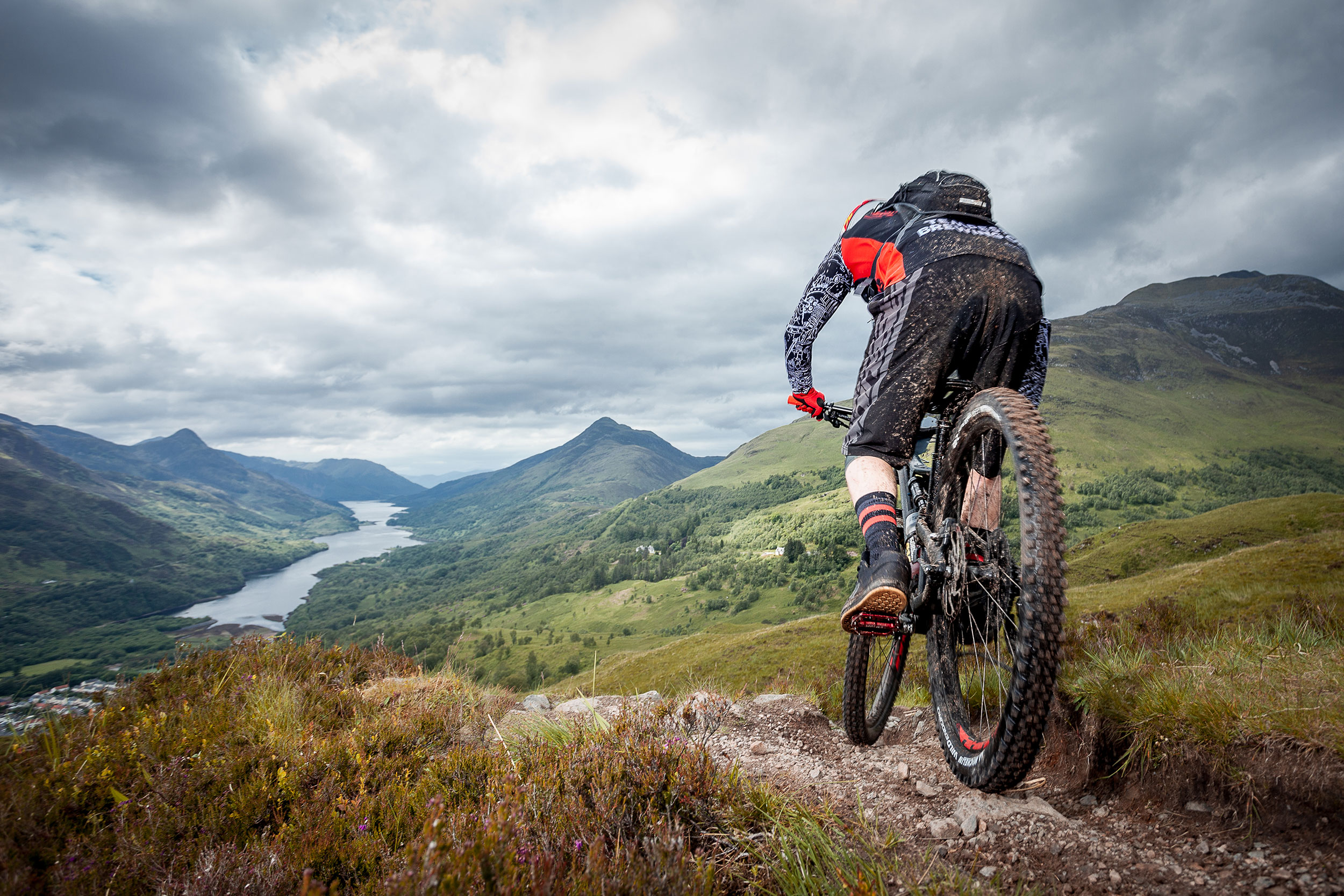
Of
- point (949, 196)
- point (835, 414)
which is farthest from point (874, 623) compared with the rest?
point (949, 196)

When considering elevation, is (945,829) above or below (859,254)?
below

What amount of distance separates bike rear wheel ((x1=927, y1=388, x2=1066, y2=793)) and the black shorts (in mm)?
311

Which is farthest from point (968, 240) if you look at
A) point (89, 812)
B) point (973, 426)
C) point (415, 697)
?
point (415, 697)

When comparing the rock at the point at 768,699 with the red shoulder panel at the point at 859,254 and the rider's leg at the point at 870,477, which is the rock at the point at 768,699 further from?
the red shoulder panel at the point at 859,254

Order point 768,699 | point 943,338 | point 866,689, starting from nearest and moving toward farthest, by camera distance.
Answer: point 943,338 → point 866,689 → point 768,699

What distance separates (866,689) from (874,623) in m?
1.59

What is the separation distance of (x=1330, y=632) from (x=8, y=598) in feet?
1022

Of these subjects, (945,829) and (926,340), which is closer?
→ (945,829)

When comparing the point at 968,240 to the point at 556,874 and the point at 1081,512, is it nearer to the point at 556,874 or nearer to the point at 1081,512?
the point at 556,874

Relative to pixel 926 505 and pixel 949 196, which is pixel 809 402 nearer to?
pixel 926 505

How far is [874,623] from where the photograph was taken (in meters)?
3.28

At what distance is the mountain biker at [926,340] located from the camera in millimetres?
3221

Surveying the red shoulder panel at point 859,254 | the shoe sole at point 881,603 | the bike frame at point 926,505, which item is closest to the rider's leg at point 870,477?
the bike frame at point 926,505

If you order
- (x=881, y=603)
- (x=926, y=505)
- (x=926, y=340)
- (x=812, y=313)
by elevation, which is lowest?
(x=881, y=603)
